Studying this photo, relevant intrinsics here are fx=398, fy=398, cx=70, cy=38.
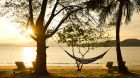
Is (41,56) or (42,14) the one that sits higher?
(42,14)

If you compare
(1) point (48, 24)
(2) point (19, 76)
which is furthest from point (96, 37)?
(2) point (19, 76)

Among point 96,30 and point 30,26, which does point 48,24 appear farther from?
point 96,30

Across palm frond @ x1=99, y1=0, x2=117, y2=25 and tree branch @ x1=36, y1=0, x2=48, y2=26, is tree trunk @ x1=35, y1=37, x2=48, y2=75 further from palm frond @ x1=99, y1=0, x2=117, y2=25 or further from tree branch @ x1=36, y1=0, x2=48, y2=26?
palm frond @ x1=99, y1=0, x2=117, y2=25

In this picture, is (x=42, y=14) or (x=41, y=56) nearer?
(x=42, y=14)

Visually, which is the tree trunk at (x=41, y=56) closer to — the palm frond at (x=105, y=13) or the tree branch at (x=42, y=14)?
the tree branch at (x=42, y=14)

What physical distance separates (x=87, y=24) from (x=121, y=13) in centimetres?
264

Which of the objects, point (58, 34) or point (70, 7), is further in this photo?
point (58, 34)

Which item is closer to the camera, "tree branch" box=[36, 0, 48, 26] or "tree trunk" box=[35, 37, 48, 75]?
"tree branch" box=[36, 0, 48, 26]

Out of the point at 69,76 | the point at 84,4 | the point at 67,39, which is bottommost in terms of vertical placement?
the point at 69,76

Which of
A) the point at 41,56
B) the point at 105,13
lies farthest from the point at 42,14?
the point at 105,13

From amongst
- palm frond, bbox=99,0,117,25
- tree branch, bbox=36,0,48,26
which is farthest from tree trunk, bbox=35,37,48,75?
palm frond, bbox=99,0,117,25

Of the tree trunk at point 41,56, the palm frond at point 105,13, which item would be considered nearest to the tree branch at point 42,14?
the tree trunk at point 41,56

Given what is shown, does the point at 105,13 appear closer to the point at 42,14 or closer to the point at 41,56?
the point at 42,14

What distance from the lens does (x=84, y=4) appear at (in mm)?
27641
